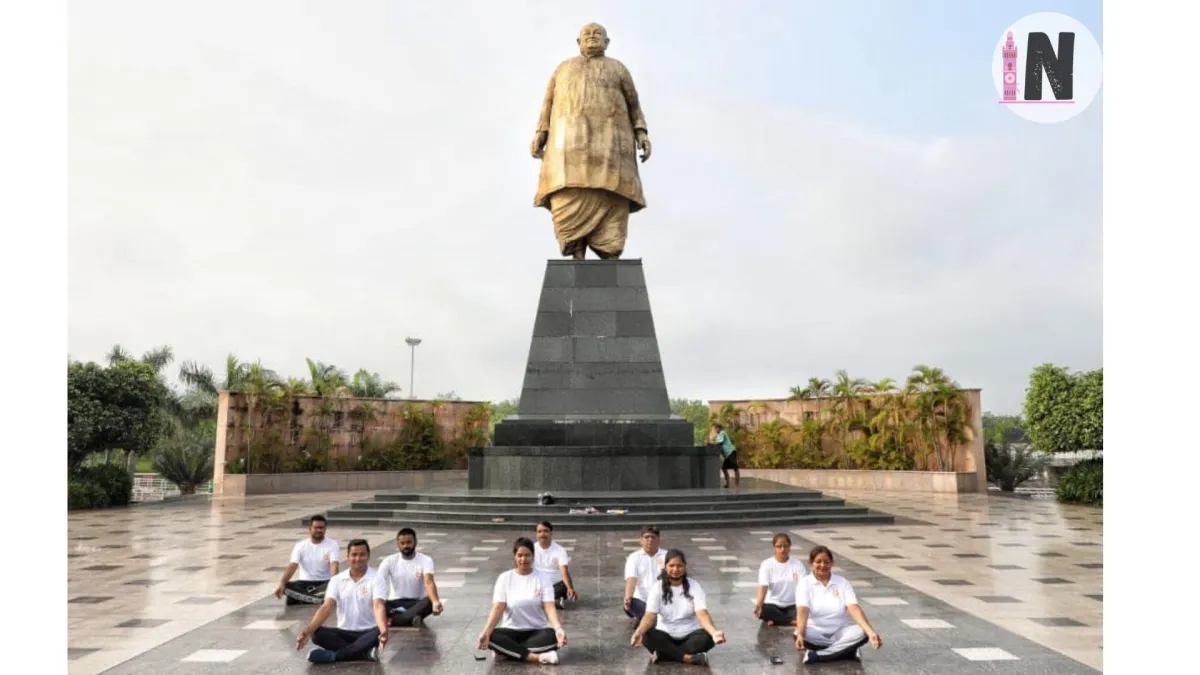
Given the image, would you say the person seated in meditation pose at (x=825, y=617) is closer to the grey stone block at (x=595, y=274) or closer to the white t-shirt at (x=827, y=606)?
the white t-shirt at (x=827, y=606)

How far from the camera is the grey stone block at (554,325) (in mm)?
14875

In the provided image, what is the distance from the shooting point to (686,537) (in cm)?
1042

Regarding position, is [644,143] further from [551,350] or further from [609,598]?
[609,598]

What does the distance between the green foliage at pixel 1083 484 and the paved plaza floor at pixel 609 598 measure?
11.1ft

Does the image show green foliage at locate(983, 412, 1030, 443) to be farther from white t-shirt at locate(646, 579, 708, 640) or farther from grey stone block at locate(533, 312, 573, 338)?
white t-shirt at locate(646, 579, 708, 640)

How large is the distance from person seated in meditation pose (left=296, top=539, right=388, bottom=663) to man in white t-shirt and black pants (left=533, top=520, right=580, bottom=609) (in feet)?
4.41

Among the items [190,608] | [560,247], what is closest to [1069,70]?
[190,608]

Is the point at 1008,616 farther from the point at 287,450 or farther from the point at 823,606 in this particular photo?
the point at 287,450

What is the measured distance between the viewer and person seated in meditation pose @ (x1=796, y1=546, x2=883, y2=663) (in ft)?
15.9

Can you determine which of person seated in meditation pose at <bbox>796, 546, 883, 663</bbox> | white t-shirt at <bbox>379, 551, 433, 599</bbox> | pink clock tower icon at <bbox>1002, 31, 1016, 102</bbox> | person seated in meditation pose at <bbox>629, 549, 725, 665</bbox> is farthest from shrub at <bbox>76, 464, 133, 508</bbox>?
pink clock tower icon at <bbox>1002, 31, 1016, 102</bbox>

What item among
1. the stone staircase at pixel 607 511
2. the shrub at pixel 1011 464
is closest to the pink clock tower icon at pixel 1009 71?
the stone staircase at pixel 607 511

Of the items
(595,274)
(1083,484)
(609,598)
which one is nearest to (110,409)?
(595,274)

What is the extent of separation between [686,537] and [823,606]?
5575 mm

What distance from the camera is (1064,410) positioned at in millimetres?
16984
